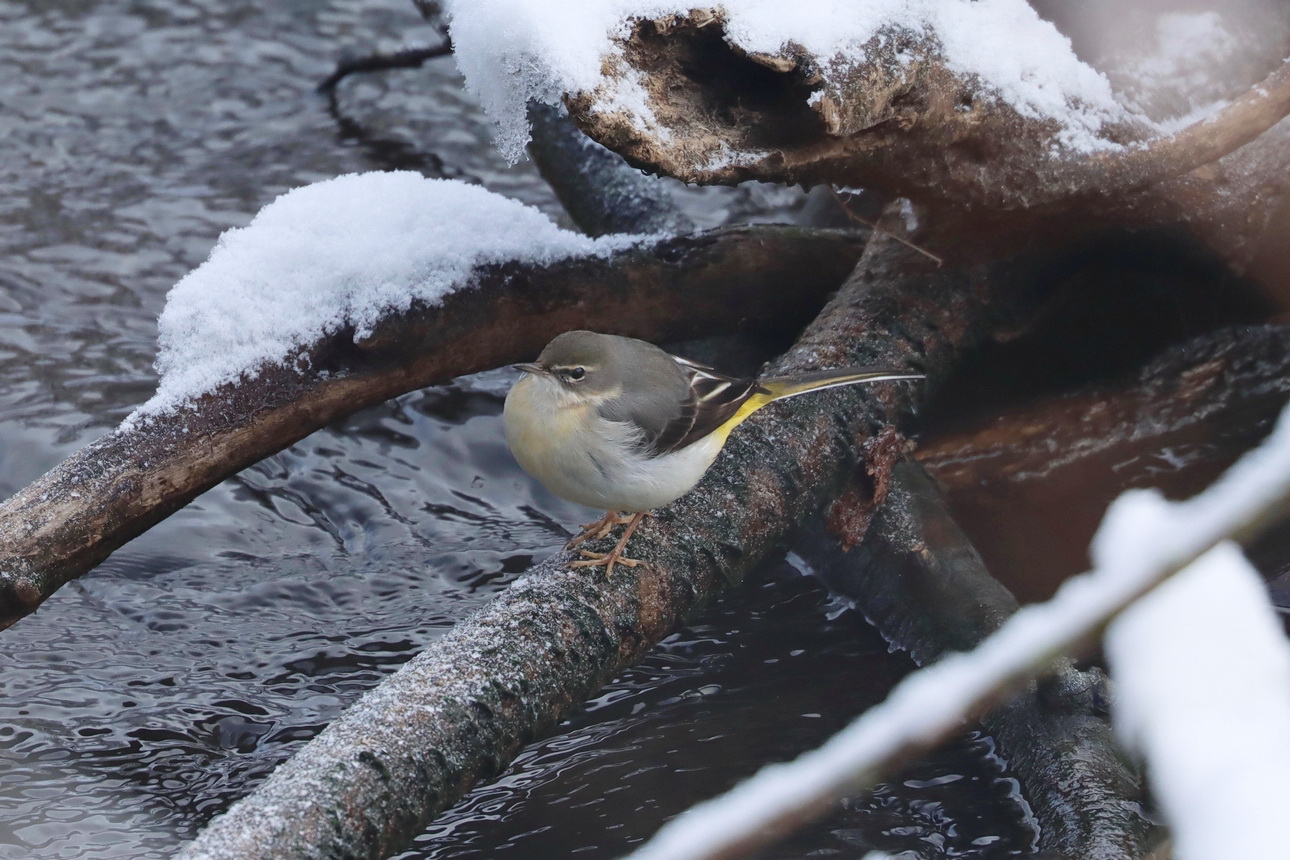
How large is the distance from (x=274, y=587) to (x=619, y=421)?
174 cm

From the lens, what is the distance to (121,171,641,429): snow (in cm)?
346

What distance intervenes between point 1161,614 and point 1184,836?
707 mm

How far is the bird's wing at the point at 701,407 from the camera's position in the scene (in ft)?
11.2

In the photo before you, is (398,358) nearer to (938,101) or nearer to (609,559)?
(609,559)

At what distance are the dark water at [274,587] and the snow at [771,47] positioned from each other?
184 cm

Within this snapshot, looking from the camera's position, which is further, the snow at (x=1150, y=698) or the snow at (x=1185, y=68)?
the snow at (x=1185, y=68)

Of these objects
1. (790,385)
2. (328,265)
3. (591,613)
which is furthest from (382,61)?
(591,613)

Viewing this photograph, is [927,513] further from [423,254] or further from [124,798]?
[124,798]

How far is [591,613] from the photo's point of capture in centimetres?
305

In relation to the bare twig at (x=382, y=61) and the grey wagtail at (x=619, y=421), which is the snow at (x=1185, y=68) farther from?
the bare twig at (x=382, y=61)

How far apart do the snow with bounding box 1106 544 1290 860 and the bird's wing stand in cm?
130

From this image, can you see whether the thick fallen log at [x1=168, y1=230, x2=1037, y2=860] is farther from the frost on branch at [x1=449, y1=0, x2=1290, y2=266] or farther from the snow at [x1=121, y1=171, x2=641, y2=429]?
the snow at [x1=121, y1=171, x2=641, y2=429]

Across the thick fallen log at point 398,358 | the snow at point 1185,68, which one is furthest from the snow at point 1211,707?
the thick fallen log at point 398,358

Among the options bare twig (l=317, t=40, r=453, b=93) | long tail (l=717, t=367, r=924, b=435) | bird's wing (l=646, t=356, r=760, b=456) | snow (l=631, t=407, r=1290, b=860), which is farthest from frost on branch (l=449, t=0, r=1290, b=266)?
bare twig (l=317, t=40, r=453, b=93)
